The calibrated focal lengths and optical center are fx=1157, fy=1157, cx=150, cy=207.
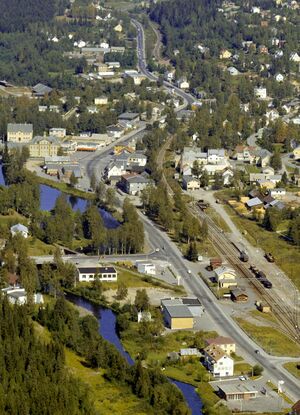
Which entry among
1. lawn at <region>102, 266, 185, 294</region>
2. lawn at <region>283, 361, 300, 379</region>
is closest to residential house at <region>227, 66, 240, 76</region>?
lawn at <region>102, 266, 185, 294</region>

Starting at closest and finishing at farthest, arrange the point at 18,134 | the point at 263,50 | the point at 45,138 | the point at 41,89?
the point at 45,138, the point at 18,134, the point at 41,89, the point at 263,50

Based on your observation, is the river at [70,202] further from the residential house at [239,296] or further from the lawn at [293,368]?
the lawn at [293,368]

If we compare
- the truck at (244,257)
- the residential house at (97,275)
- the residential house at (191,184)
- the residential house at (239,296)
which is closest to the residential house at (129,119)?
the residential house at (191,184)

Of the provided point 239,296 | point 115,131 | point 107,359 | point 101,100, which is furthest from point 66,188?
point 107,359

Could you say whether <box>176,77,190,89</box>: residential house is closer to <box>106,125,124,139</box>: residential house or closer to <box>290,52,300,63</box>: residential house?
<box>290,52,300,63</box>: residential house

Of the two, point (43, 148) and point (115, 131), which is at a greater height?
point (43, 148)

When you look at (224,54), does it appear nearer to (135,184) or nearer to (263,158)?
(263,158)

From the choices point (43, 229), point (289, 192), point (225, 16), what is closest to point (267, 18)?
point (225, 16)
